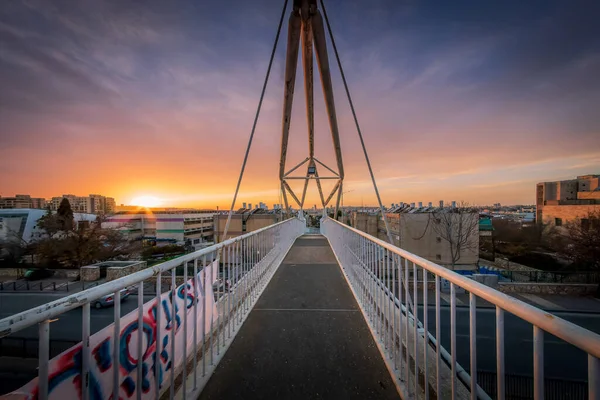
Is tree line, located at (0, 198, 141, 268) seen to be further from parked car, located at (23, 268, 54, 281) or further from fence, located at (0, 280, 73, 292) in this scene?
fence, located at (0, 280, 73, 292)

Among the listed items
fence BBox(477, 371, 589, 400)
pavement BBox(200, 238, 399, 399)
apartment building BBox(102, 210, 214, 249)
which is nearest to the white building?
apartment building BBox(102, 210, 214, 249)

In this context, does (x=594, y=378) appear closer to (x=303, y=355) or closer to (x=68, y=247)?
(x=303, y=355)

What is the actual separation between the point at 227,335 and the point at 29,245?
3743cm

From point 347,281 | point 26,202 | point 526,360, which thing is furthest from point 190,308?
point 26,202

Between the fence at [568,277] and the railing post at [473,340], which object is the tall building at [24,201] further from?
the fence at [568,277]

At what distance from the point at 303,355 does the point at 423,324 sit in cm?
143

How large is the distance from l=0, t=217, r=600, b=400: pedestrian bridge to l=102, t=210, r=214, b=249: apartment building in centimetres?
4264

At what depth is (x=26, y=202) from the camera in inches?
2972

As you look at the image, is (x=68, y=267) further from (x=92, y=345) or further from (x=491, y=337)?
(x=491, y=337)

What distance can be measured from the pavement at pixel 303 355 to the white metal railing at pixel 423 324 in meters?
0.20

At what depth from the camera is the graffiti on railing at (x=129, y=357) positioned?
1.01 meters

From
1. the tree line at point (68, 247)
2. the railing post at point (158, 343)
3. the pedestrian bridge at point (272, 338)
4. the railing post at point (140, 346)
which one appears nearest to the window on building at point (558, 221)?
the pedestrian bridge at point (272, 338)

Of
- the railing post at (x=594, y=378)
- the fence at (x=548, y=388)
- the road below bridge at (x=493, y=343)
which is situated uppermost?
the railing post at (x=594, y=378)

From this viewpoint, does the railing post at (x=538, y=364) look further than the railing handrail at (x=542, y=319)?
Yes
